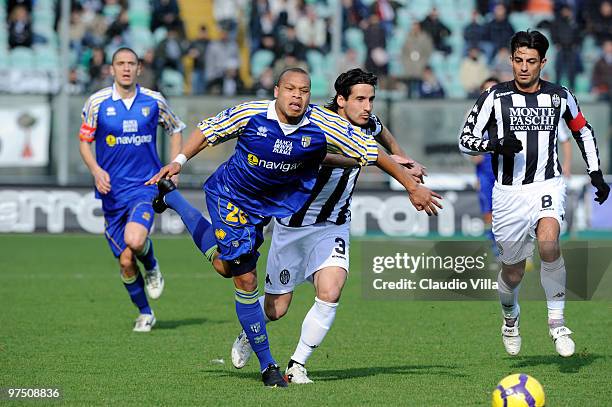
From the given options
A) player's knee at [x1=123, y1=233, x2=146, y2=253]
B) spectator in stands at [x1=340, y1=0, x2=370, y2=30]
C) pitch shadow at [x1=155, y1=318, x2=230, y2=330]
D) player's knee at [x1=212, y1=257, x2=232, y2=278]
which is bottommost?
pitch shadow at [x1=155, y1=318, x2=230, y2=330]

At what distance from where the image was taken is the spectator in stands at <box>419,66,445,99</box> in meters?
21.5

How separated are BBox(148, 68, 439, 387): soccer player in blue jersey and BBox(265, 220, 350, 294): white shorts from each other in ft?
1.08

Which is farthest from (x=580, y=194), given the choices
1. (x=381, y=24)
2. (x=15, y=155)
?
(x=15, y=155)

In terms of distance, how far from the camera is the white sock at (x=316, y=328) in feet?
24.3

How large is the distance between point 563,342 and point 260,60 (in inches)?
597

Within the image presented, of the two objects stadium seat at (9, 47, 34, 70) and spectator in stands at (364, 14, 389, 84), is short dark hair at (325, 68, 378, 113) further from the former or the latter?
stadium seat at (9, 47, 34, 70)

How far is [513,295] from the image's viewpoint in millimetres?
8648

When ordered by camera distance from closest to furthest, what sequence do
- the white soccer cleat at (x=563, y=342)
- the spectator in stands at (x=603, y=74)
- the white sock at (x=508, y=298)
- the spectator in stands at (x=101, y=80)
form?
the white soccer cleat at (x=563, y=342) → the white sock at (x=508, y=298) → the spectator in stands at (x=101, y=80) → the spectator in stands at (x=603, y=74)

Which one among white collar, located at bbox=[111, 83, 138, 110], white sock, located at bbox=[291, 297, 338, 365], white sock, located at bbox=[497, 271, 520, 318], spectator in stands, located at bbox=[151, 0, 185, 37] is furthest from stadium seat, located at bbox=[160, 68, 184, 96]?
white sock, located at bbox=[291, 297, 338, 365]

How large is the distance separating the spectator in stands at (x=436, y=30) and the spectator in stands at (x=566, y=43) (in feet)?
7.18

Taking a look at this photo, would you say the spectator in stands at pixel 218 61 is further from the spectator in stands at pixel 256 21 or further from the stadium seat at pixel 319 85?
the stadium seat at pixel 319 85

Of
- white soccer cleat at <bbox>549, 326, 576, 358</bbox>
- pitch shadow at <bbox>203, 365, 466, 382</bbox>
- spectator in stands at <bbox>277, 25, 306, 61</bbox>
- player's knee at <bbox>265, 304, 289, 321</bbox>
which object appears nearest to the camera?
pitch shadow at <bbox>203, 365, 466, 382</bbox>

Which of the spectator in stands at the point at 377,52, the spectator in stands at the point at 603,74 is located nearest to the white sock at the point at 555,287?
the spectator in stands at the point at 377,52

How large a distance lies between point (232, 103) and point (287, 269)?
522 inches
